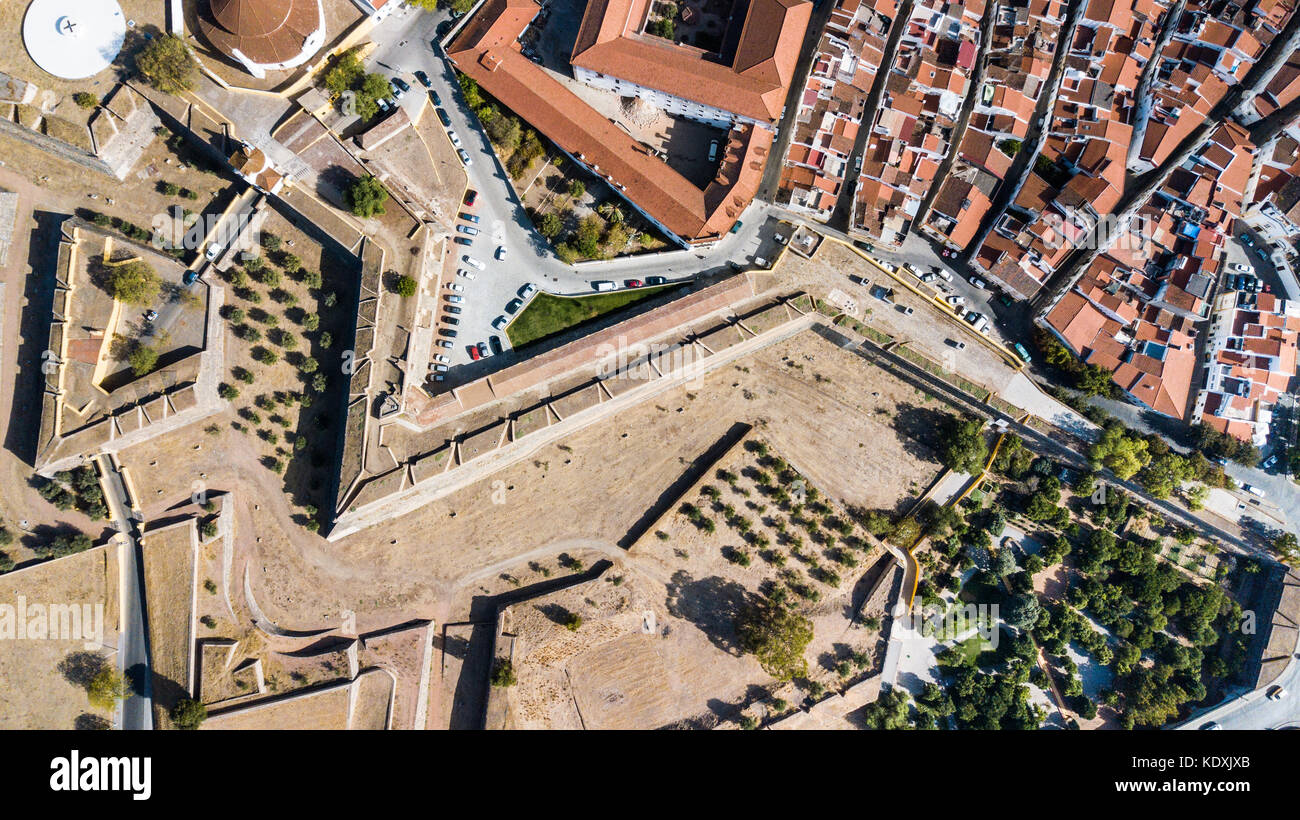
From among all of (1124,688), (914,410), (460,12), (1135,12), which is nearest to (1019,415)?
(914,410)

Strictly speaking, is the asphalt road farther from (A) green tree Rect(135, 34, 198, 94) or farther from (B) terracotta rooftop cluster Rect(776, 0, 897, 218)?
(B) terracotta rooftop cluster Rect(776, 0, 897, 218)

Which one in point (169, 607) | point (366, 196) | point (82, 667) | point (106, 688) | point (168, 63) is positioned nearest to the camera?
point (168, 63)

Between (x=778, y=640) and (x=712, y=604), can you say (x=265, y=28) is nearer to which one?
(x=712, y=604)

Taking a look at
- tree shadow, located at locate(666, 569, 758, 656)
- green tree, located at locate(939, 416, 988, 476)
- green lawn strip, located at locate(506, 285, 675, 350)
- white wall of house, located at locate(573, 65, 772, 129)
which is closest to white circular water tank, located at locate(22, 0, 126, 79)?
white wall of house, located at locate(573, 65, 772, 129)

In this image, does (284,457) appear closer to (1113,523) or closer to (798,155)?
(798,155)

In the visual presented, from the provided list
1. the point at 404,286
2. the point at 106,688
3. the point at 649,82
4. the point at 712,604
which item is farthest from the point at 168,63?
the point at 712,604
